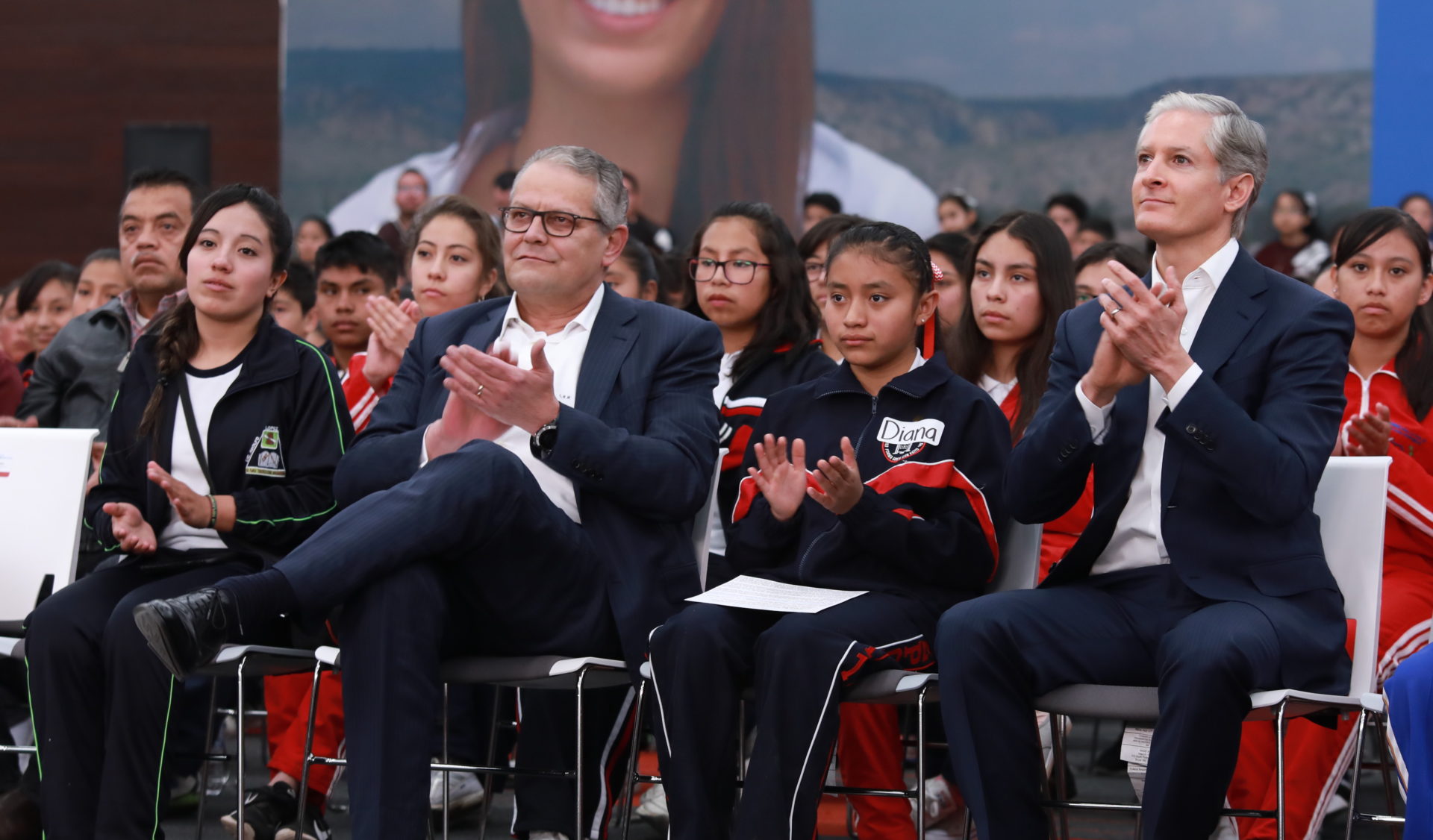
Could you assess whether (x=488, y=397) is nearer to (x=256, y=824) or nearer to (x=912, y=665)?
(x=912, y=665)

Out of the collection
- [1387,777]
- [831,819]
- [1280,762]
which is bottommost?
[831,819]

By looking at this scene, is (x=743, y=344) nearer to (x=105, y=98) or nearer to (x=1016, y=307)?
(x=1016, y=307)

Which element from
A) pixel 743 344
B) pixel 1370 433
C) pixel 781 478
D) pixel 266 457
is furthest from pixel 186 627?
pixel 1370 433

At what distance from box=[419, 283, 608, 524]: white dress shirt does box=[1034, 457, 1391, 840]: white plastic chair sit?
96 centimetres

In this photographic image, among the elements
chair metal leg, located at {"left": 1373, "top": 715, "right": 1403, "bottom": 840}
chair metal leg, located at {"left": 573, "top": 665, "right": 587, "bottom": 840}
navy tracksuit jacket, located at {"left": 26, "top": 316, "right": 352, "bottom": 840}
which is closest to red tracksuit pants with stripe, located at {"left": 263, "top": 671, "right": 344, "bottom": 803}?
navy tracksuit jacket, located at {"left": 26, "top": 316, "right": 352, "bottom": 840}

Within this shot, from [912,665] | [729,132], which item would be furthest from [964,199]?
[912,665]

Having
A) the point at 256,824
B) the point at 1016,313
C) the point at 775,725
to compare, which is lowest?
the point at 256,824

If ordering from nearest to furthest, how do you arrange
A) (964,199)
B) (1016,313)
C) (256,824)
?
(256,824), (1016,313), (964,199)

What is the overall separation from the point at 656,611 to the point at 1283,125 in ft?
20.1

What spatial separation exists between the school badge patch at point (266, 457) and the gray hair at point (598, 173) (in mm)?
732

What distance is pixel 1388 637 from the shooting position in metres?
2.89

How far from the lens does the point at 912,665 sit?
8.45 ft

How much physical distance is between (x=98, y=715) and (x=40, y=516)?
1.63ft

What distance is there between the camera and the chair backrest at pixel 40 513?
2998 millimetres
